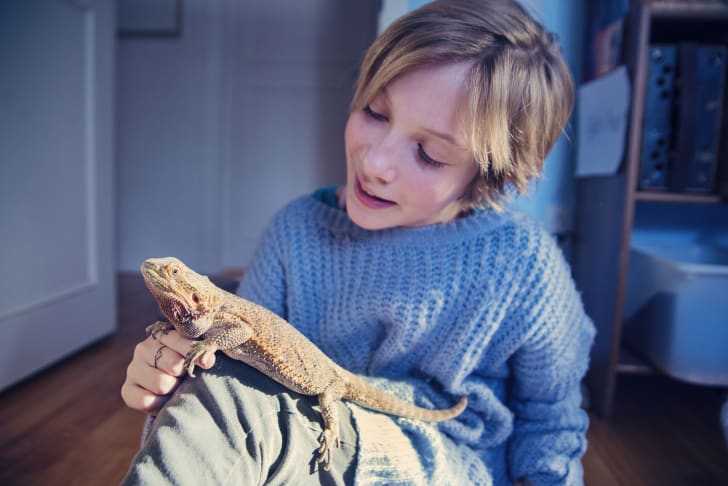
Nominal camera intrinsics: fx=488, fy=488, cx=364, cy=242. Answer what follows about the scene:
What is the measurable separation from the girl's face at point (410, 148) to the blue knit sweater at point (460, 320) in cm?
11

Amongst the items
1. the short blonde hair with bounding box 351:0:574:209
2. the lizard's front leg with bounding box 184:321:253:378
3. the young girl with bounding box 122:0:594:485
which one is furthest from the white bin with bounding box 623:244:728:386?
the lizard's front leg with bounding box 184:321:253:378

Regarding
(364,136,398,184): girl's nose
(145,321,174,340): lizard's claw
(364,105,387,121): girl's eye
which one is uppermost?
(364,105,387,121): girl's eye

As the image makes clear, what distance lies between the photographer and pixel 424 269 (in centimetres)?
88

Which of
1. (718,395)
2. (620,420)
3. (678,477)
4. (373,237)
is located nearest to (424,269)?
(373,237)

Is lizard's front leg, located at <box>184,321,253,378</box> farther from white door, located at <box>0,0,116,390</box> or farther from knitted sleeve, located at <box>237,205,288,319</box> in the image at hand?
white door, located at <box>0,0,116,390</box>

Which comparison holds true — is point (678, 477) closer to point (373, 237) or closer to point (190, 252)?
point (373, 237)

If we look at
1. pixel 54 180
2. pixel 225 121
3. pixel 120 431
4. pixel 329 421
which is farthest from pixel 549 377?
pixel 225 121

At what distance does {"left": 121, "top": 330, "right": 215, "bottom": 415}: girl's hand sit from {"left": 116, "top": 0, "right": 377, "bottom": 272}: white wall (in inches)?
62.4

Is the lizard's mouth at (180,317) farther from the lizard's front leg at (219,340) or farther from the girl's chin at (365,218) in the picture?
the girl's chin at (365,218)

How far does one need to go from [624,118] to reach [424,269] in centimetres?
98

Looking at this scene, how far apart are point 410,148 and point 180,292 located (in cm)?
38

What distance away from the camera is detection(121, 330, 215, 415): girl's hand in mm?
641

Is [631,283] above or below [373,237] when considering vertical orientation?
below

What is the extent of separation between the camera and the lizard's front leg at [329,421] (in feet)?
2.22
